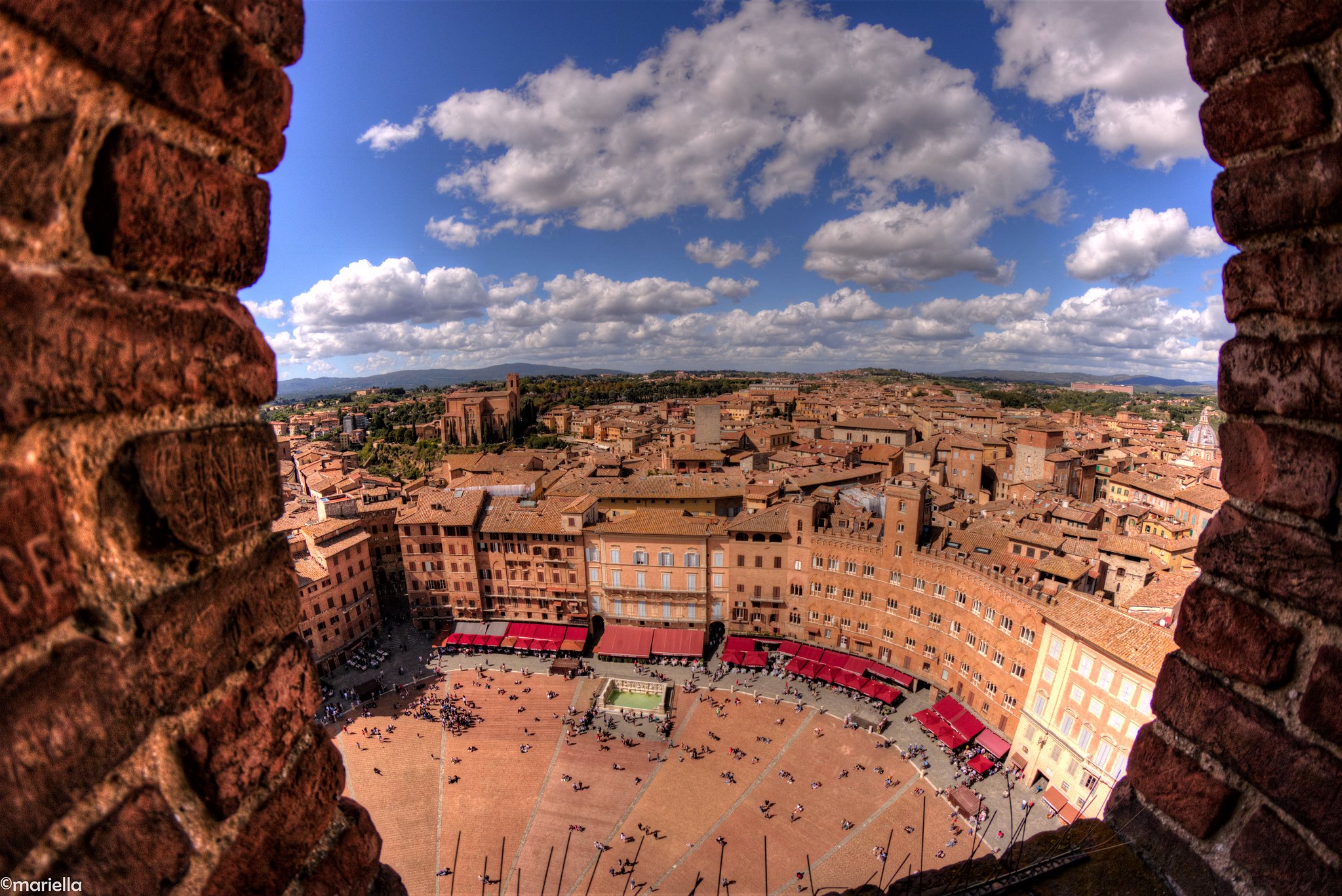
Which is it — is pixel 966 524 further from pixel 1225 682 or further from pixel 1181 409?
pixel 1181 409

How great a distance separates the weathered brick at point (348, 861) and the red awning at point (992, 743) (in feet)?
92.8

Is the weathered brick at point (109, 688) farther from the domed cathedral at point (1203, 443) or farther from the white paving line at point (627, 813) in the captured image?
the domed cathedral at point (1203, 443)

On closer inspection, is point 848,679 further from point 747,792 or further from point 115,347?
point 115,347

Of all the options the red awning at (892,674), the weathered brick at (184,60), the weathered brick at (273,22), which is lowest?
the red awning at (892,674)

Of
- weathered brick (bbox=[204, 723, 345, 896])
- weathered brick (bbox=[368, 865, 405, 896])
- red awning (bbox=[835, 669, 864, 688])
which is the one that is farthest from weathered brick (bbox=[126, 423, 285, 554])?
red awning (bbox=[835, 669, 864, 688])

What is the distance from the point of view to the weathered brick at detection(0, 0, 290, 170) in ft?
3.51

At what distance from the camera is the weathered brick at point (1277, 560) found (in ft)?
5.85

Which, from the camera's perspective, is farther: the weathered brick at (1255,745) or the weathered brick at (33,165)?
the weathered brick at (1255,745)

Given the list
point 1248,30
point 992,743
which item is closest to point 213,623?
point 1248,30

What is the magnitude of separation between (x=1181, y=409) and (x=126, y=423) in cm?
19033

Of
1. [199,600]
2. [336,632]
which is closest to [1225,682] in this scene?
[199,600]

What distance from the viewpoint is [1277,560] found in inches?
75.1

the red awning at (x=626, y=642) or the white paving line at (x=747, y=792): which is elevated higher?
the red awning at (x=626, y=642)

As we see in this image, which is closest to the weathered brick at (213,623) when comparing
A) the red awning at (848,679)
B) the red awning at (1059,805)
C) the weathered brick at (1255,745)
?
the weathered brick at (1255,745)
